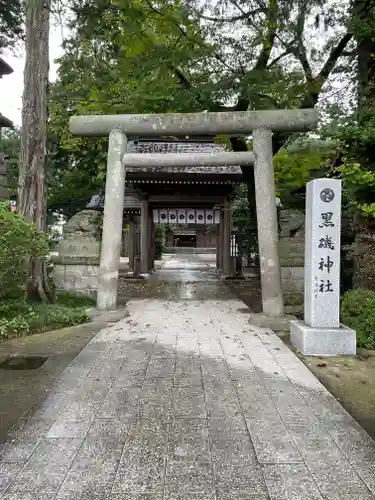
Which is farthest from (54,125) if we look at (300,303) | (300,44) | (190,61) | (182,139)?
(300,303)

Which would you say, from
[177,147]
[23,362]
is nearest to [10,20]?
[177,147]

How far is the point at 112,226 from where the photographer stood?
Answer: 319 inches

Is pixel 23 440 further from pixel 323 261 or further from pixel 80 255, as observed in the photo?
pixel 80 255

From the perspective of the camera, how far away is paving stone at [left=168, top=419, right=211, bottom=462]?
2850 millimetres

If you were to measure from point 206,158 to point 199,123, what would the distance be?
2.37 feet

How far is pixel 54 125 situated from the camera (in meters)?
15.1

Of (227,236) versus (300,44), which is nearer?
(300,44)

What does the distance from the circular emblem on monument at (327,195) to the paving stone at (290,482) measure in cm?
409

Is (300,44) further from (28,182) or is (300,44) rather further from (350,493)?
(350,493)

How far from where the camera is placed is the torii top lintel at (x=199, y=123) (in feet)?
25.6

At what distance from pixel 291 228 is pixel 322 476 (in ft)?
24.8

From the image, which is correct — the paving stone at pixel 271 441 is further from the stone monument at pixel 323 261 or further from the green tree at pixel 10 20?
the green tree at pixel 10 20

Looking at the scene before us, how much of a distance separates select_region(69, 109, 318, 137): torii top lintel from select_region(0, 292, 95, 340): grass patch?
3740 mm

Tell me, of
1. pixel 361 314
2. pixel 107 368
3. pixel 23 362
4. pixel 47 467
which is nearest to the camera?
pixel 47 467
